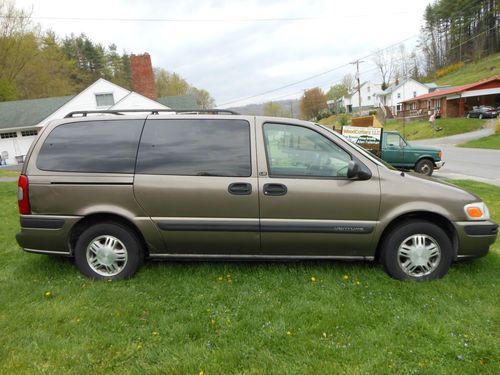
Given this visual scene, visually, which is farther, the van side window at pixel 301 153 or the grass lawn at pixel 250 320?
the van side window at pixel 301 153

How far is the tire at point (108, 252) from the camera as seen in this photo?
3.64m

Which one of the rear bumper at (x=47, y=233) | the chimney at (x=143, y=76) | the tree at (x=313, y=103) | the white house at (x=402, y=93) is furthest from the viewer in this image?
the tree at (x=313, y=103)

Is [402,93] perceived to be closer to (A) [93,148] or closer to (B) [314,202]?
(B) [314,202]

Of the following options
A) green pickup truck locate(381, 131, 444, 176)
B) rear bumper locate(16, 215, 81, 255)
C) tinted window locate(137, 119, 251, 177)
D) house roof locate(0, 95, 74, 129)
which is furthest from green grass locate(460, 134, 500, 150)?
house roof locate(0, 95, 74, 129)

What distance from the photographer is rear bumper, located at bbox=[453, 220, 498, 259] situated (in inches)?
137

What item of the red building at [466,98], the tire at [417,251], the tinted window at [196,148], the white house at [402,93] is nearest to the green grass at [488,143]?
the red building at [466,98]

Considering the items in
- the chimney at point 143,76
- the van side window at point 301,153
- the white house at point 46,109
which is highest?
the chimney at point 143,76

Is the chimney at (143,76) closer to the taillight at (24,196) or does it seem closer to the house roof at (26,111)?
the house roof at (26,111)

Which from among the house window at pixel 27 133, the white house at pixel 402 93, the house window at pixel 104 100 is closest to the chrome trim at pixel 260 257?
the house window at pixel 104 100

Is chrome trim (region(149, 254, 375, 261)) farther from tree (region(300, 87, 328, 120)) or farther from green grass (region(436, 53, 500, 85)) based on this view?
tree (region(300, 87, 328, 120))

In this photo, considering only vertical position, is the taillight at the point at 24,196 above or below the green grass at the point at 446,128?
below

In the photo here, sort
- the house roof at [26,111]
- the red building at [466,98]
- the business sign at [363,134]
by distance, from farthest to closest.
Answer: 1. the red building at [466,98]
2. the house roof at [26,111]
3. the business sign at [363,134]

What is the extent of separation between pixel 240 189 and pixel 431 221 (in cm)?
200

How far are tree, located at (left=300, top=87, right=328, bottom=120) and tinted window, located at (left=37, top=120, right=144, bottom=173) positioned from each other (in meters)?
94.0
